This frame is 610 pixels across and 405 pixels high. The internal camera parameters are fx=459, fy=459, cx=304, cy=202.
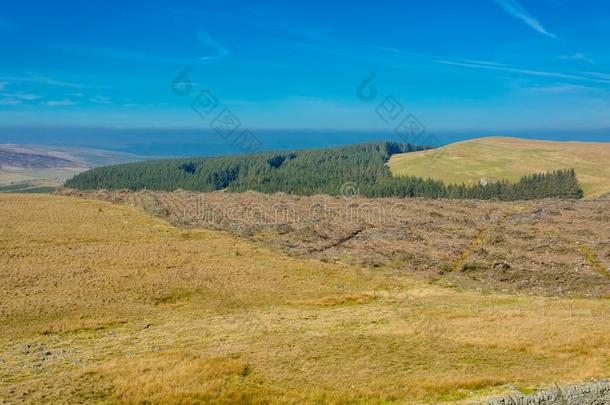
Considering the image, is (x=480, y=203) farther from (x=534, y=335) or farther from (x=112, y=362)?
(x=112, y=362)

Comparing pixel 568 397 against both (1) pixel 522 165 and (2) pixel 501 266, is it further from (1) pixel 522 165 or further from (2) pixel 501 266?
(1) pixel 522 165

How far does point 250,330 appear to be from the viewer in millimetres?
32406

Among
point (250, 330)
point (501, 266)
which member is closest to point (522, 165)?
→ point (501, 266)

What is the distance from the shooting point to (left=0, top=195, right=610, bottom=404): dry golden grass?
67.9ft

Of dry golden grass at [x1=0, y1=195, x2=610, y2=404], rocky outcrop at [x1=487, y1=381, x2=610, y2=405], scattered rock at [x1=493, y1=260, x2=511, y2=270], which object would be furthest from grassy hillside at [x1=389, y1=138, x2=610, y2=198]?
rocky outcrop at [x1=487, y1=381, x2=610, y2=405]

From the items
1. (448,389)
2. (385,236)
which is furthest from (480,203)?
(448,389)

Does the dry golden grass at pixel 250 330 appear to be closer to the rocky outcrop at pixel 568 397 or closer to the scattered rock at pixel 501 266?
the rocky outcrop at pixel 568 397

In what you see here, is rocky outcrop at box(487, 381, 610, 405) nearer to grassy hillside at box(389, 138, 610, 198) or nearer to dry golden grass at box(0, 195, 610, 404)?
dry golden grass at box(0, 195, 610, 404)

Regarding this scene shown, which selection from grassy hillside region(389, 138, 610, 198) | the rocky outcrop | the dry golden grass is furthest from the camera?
grassy hillside region(389, 138, 610, 198)

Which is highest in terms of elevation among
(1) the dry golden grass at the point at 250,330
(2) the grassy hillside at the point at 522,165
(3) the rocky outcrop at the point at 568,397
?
(2) the grassy hillside at the point at 522,165

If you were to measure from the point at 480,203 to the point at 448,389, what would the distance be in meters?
99.5

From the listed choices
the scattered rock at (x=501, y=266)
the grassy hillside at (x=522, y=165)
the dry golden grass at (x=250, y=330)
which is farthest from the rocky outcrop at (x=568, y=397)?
the grassy hillside at (x=522, y=165)

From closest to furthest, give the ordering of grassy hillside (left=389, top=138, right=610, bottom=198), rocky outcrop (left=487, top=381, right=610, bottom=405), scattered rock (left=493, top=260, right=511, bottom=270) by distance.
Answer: rocky outcrop (left=487, top=381, right=610, bottom=405) → scattered rock (left=493, top=260, right=511, bottom=270) → grassy hillside (left=389, top=138, right=610, bottom=198)

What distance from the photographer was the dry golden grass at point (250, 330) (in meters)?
Result: 20.7
